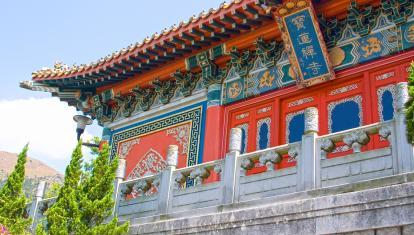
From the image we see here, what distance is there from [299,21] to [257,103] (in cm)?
172

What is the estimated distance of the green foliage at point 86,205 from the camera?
7.48m

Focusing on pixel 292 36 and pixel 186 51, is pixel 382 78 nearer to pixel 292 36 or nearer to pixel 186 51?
pixel 292 36

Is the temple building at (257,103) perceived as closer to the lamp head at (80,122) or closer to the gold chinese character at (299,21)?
the gold chinese character at (299,21)

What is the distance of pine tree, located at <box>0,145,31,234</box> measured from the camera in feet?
30.7

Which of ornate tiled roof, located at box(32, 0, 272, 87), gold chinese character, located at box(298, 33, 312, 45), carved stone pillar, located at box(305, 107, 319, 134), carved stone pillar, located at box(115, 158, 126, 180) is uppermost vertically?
ornate tiled roof, located at box(32, 0, 272, 87)

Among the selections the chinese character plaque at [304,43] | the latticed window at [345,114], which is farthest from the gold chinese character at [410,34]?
the chinese character plaque at [304,43]

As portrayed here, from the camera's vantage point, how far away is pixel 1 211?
941 cm

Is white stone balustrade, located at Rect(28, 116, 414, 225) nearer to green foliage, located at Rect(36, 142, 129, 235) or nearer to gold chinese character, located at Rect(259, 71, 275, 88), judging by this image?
green foliage, located at Rect(36, 142, 129, 235)

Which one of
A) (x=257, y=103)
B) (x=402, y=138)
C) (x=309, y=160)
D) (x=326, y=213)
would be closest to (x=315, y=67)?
(x=257, y=103)

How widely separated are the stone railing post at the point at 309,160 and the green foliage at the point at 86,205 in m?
2.54

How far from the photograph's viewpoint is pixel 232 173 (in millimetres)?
7492

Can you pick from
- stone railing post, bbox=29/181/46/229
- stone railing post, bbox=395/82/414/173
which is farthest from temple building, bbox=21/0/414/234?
stone railing post, bbox=29/181/46/229

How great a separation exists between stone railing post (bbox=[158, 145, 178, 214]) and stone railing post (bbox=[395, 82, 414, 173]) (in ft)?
11.1

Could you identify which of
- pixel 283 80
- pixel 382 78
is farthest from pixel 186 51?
pixel 382 78
